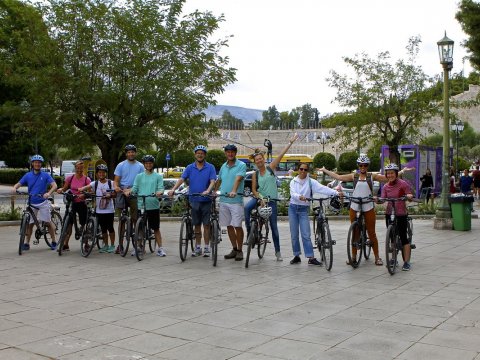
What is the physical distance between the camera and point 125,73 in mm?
19234

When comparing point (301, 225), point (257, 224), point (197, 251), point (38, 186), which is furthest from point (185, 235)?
point (38, 186)

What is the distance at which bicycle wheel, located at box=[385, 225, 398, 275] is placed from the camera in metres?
8.79

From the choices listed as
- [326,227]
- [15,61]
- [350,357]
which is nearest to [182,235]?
[326,227]

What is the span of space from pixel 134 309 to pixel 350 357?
104 inches

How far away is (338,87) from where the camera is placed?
33906mm

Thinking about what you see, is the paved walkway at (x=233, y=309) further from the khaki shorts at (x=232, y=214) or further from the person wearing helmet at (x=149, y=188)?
the person wearing helmet at (x=149, y=188)

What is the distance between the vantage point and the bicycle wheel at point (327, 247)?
29.9 ft

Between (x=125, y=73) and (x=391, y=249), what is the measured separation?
496 inches

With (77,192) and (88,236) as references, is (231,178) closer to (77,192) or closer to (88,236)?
(88,236)

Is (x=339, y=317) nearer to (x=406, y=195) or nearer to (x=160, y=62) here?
(x=406, y=195)

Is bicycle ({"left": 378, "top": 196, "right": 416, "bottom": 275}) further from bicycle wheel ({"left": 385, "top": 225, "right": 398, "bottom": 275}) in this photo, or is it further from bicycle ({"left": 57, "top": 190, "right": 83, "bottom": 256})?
bicycle ({"left": 57, "top": 190, "right": 83, "bottom": 256})

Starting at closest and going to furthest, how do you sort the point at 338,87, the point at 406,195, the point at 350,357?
the point at 350,357 < the point at 406,195 < the point at 338,87

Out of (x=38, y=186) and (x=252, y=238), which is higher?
(x=38, y=186)

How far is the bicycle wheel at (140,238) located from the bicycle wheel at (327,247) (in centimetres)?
305
